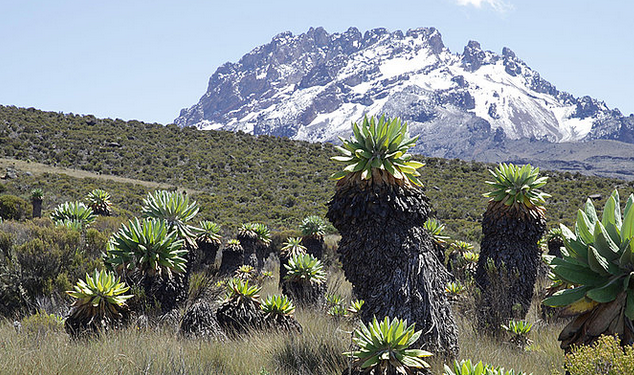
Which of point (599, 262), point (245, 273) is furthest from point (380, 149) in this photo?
point (245, 273)

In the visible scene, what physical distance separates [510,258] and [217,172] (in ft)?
105

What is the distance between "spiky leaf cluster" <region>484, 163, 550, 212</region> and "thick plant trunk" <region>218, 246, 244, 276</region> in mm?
7614

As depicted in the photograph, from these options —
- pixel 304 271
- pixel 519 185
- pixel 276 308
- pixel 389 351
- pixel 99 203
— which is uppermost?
pixel 519 185

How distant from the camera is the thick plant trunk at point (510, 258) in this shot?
21.1ft

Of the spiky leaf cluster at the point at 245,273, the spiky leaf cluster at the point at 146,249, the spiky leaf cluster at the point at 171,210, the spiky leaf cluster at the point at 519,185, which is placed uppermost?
the spiky leaf cluster at the point at 519,185

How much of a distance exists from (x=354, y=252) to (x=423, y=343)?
1144mm

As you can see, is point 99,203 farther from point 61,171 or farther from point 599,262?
point 61,171

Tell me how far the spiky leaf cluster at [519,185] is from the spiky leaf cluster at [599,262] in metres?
3.71

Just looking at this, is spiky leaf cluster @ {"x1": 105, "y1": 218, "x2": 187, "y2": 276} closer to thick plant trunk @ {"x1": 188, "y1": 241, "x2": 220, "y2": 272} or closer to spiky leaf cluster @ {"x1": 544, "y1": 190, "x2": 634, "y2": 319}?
spiky leaf cluster @ {"x1": 544, "y1": 190, "x2": 634, "y2": 319}

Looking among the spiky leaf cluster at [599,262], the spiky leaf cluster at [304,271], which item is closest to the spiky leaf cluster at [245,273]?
the spiky leaf cluster at [304,271]


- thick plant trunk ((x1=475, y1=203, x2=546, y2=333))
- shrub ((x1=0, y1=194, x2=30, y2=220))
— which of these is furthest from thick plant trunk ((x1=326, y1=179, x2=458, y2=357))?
shrub ((x1=0, y1=194, x2=30, y2=220))

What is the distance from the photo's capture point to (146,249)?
5488 millimetres

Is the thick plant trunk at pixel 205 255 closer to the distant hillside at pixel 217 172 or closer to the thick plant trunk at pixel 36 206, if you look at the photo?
the thick plant trunk at pixel 36 206

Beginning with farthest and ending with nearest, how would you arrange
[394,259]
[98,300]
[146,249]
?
[146,249], [98,300], [394,259]
